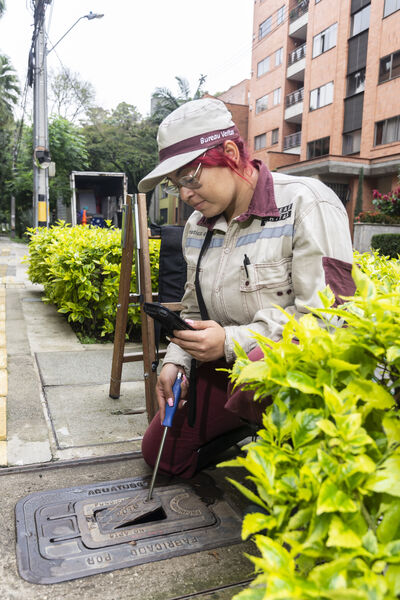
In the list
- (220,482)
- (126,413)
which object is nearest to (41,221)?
(126,413)

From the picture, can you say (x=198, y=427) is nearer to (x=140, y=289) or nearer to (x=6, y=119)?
(x=140, y=289)

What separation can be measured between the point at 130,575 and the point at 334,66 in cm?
2738

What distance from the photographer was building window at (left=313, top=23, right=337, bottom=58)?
25422 mm

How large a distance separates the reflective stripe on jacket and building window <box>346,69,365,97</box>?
24.4m

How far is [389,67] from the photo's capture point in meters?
22.1

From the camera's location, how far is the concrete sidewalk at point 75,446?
6.40ft

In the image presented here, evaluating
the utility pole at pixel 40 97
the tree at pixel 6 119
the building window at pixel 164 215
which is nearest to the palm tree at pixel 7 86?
the tree at pixel 6 119

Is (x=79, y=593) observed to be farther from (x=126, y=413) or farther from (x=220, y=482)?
(x=126, y=413)

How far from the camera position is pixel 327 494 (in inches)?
34.3

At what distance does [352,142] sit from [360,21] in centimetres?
523

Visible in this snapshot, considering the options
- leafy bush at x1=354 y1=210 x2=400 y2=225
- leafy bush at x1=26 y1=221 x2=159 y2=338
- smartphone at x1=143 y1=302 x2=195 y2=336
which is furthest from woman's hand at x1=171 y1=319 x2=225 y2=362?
leafy bush at x1=354 y1=210 x2=400 y2=225

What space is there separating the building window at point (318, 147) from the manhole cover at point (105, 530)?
2658cm

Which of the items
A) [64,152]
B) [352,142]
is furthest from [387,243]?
[64,152]

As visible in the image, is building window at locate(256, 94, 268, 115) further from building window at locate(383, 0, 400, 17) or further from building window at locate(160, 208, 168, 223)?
building window at locate(160, 208, 168, 223)
